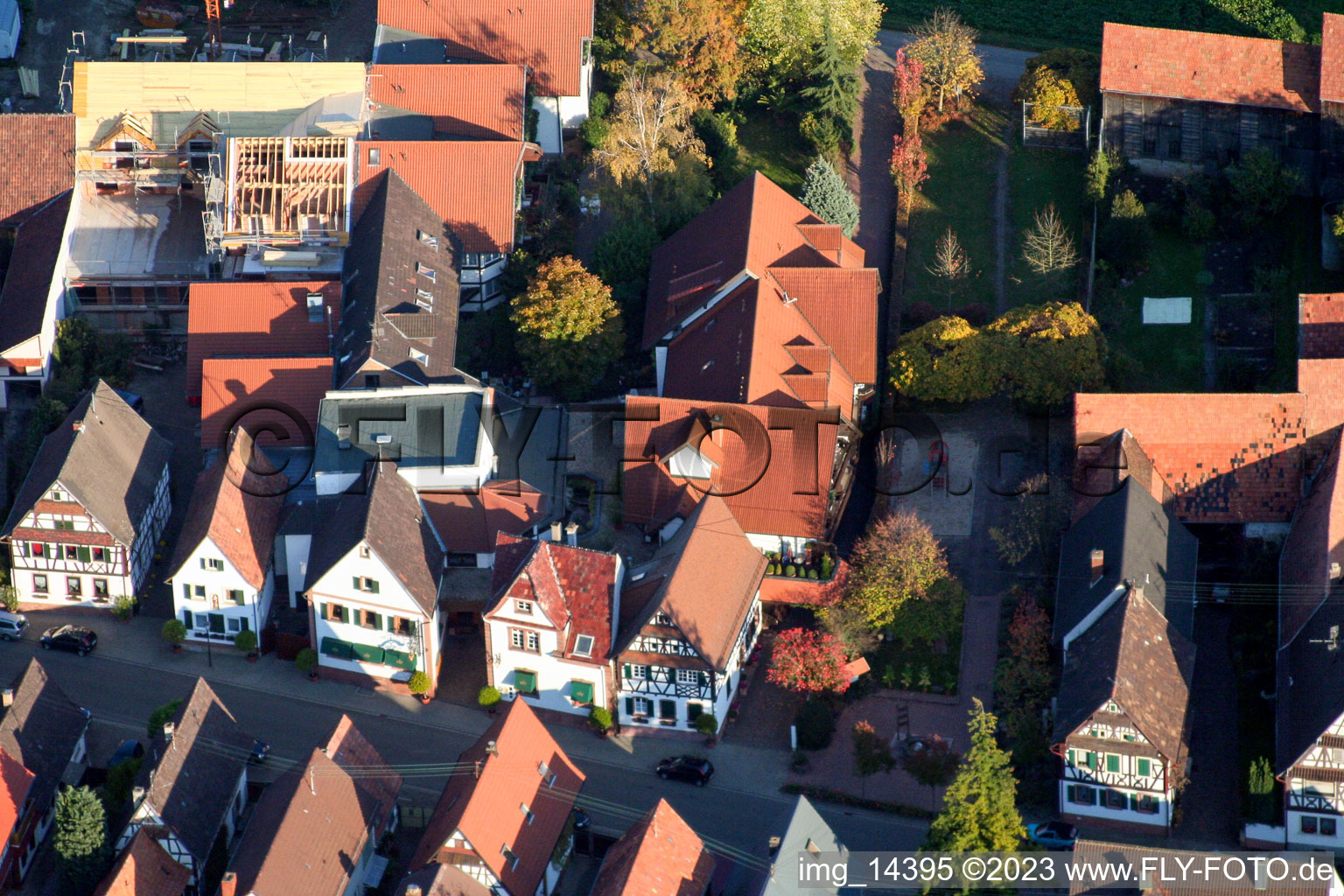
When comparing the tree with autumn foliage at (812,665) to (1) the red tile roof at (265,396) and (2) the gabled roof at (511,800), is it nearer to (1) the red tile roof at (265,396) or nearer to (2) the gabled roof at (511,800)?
(2) the gabled roof at (511,800)

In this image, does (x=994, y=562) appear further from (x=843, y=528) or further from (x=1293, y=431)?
(x=1293, y=431)

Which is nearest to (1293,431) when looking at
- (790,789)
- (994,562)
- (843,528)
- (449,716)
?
(994,562)

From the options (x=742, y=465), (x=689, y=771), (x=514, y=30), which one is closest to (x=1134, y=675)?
(x=689, y=771)

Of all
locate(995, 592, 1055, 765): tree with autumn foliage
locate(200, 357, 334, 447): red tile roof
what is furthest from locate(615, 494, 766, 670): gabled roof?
locate(200, 357, 334, 447): red tile roof

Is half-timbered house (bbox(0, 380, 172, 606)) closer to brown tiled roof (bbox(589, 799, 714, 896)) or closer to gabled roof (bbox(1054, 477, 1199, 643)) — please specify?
brown tiled roof (bbox(589, 799, 714, 896))

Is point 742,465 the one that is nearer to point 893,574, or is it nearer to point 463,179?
point 893,574
